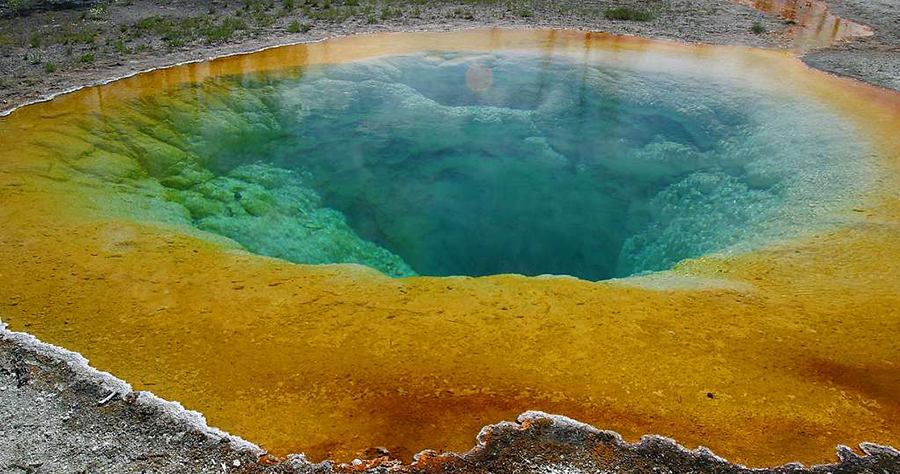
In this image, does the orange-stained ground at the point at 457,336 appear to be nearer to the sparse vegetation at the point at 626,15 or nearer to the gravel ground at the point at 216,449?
the gravel ground at the point at 216,449

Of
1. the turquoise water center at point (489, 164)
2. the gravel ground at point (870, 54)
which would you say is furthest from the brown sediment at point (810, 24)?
the turquoise water center at point (489, 164)

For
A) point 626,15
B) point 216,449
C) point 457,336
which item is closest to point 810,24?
point 626,15

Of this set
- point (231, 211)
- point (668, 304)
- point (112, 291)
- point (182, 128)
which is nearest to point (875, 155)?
point (668, 304)

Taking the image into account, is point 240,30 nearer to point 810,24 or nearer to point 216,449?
point 216,449

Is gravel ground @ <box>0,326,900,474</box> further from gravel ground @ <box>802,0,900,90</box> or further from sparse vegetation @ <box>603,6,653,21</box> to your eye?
sparse vegetation @ <box>603,6,653,21</box>

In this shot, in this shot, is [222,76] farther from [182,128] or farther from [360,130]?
[360,130]

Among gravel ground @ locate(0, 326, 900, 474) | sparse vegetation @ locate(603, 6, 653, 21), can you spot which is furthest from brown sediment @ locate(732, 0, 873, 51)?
gravel ground @ locate(0, 326, 900, 474)
